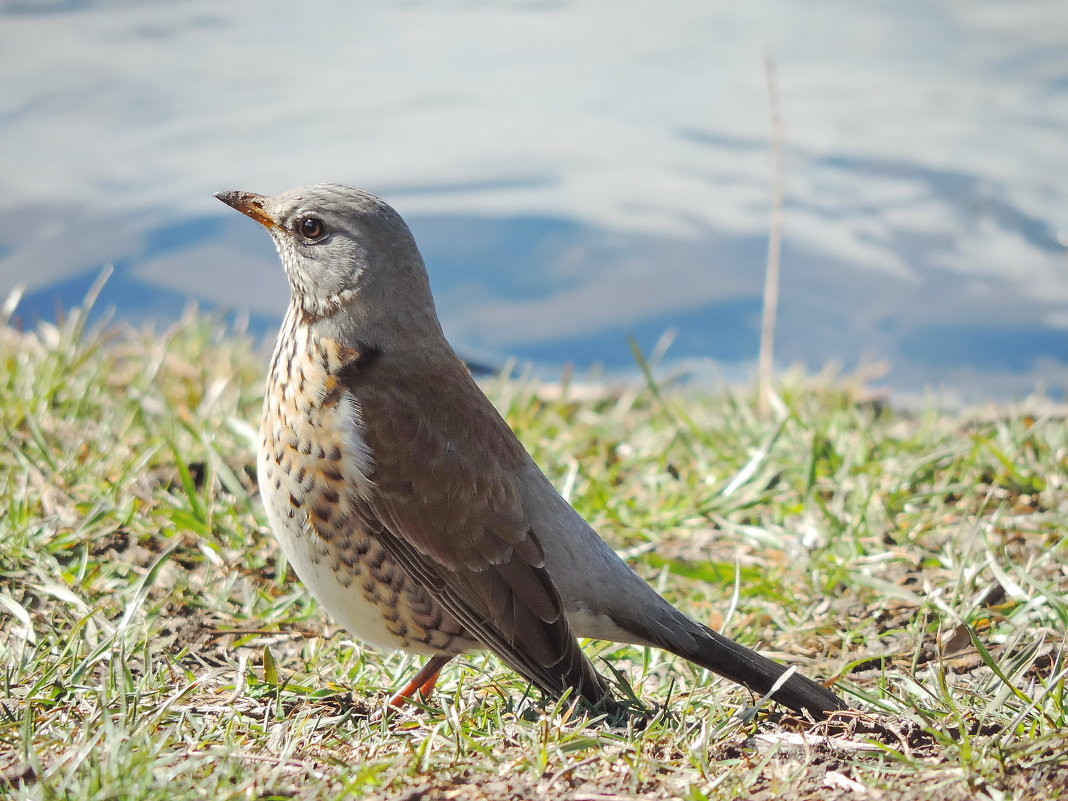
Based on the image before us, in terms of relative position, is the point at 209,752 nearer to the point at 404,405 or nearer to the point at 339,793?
the point at 339,793

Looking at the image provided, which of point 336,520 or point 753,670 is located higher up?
point 336,520

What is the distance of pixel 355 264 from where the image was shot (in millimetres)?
3445

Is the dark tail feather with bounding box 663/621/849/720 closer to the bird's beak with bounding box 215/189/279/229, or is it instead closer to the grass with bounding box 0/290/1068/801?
the grass with bounding box 0/290/1068/801

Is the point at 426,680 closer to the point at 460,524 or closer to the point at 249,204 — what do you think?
the point at 460,524

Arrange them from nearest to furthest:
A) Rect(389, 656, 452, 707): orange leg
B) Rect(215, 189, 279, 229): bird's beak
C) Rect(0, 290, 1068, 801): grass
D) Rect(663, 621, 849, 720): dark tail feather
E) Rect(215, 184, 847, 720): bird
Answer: Rect(0, 290, 1068, 801): grass, Rect(663, 621, 849, 720): dark tail feather, Rect(215, 184, 847, 720): bird, Rect(389, 656, 452, 707): orange leg, Rect(215, 189, 279, 229): bird's beak

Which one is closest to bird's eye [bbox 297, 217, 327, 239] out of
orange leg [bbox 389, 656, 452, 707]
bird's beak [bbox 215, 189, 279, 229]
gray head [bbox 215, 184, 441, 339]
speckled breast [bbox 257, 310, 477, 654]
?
gray head [bbox 215, 184, 441, 339]

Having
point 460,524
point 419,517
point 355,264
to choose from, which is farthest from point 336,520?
point 355,264

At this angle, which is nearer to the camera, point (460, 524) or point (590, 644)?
point (460, 524)

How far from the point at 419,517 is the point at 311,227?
3.30ft

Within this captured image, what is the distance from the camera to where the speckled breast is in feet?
10.4

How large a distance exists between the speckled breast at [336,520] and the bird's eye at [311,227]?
18.6 inches

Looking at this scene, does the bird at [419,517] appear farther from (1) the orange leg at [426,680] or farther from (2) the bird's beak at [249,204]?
(2) the bird's beak at [249,204]

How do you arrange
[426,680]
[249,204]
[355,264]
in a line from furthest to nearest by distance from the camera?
[249,204] → [355,264] → [426,680]

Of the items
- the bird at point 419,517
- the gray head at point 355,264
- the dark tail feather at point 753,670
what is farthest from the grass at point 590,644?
the gray head at point 355,264
